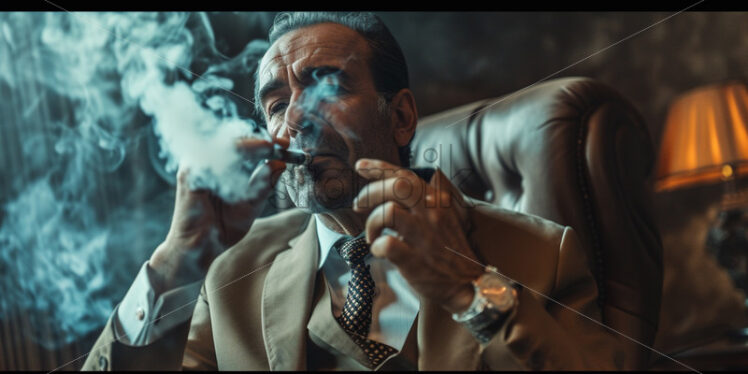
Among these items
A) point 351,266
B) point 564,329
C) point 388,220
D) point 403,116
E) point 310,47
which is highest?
Answer: point 310,47

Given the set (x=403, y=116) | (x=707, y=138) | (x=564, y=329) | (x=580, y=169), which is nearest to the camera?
(x=564, y=329)

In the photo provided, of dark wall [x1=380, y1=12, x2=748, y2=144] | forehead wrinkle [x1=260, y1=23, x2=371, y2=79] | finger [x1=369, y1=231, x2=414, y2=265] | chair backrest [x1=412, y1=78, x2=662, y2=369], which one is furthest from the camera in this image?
dark wall [x1=380, y1=12, x2=748, y2=144]

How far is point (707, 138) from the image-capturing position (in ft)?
3.90

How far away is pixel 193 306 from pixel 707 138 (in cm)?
114

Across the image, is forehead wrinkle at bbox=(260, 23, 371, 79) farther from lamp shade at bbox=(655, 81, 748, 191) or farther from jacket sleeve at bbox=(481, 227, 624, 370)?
lamp shade at bbox=(655, 81, 748, 191)

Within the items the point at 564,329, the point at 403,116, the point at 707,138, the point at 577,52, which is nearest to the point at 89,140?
the point at 403,116

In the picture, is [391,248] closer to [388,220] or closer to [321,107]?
[388,220]

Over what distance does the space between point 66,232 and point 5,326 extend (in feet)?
0.79

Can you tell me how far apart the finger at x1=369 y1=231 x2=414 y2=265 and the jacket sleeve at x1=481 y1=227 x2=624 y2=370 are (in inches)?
6.5

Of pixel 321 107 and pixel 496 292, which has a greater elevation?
pixel 321 107

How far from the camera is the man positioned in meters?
0.69

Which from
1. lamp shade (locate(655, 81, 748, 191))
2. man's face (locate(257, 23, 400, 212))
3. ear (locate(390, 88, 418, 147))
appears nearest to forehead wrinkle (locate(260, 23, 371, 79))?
man's face (locate(257, 23, 400, 212))

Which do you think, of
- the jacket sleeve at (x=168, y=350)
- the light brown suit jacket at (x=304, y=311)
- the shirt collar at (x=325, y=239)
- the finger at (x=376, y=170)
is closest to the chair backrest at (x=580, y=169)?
the light brown suit jacket at (x=304, y=311)

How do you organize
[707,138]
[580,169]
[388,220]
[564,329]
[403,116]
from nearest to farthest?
1. [388,220]
2. [564,329]
3. [403,116]
4. [580,169]
5. [707,138]
